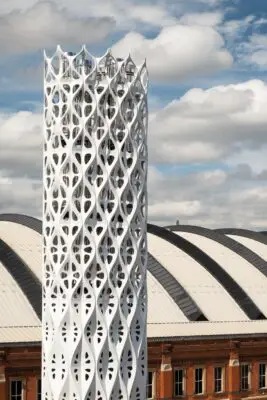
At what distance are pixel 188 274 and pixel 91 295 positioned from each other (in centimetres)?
2957

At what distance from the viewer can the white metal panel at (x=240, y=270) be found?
60.5 meters

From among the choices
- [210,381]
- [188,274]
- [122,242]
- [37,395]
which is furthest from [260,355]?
[122,242]

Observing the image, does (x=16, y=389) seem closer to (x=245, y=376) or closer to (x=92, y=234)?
(x=92, y=234)

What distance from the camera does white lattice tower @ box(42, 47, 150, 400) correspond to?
2966 cm

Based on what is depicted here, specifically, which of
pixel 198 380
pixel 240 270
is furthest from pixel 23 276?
pixel 240 270

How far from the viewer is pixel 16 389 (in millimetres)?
41812

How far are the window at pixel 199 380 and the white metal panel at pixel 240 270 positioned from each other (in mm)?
10622

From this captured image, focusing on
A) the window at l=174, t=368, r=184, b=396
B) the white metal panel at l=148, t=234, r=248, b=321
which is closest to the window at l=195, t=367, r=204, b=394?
the window at l=174, t=368, r=184, b=396

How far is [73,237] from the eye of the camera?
97.1 ft

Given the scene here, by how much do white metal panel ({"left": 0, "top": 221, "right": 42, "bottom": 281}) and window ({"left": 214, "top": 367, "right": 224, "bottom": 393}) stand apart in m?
14.5

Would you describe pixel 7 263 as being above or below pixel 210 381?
above

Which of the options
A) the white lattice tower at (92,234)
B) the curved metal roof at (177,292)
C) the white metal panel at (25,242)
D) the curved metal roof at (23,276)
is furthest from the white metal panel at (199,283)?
the white lattice tower at (92,234)

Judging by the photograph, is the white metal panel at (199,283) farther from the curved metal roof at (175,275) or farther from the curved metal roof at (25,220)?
the curved metal roof at (25,220)

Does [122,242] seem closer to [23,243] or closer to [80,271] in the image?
[80,271]
